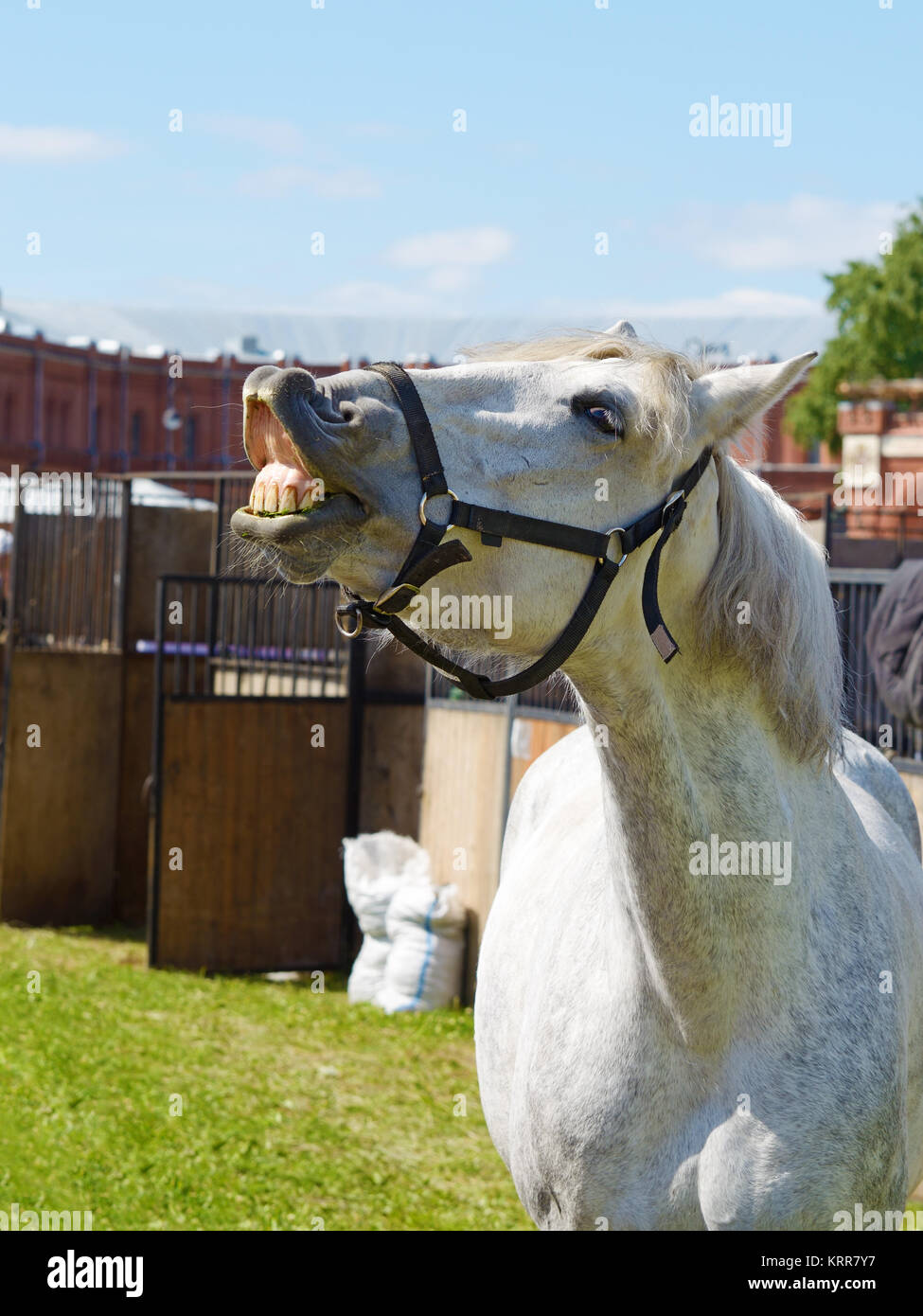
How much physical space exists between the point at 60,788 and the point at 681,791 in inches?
312

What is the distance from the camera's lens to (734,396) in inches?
73.5

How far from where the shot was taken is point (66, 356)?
30797 millimetres

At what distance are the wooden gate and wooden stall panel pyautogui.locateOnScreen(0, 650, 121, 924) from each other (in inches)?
65.7

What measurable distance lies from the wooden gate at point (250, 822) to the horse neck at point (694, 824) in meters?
5.82

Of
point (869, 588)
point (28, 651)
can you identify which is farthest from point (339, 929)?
point (869, 588)

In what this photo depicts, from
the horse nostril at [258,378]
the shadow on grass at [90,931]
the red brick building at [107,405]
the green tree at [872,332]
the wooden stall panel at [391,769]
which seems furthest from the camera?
the green tree at [872,332]

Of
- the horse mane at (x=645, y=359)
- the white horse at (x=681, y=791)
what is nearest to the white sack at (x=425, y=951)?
the white horse at (x=681, y=791)

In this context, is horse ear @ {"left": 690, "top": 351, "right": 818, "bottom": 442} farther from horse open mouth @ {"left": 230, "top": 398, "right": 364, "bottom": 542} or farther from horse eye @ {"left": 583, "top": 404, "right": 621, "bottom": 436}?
horse open mouth @ {"left": 230, "top": 398, "right": 364, "bottom": 542}

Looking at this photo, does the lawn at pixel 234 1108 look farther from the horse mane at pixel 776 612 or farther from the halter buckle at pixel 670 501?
the halter buckle at pixel 670 501

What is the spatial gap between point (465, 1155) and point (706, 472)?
12.9 feet

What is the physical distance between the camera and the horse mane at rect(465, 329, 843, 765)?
1957 millimetres

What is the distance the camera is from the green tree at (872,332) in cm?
3216
